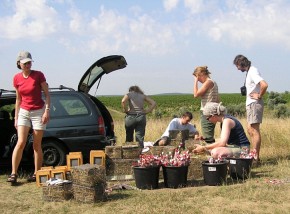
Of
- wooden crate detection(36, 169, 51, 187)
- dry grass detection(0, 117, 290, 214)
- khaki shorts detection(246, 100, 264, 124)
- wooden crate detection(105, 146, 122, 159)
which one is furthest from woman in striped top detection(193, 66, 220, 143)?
wooden crate detection(36, 169, 51, 187)

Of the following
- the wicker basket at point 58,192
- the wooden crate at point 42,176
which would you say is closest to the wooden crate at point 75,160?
the wooden crate at point 42,176

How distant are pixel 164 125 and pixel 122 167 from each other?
7000 mm

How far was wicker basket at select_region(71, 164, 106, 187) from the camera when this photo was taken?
18.0ft

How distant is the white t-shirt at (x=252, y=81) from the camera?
7.71 metres

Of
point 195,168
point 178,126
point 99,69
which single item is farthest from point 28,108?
point 178,126

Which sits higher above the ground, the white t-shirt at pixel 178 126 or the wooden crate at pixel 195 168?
the white t-shirt at pixel 178 126

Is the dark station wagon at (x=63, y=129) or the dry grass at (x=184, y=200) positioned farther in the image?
the dark station wagon at (x=63, y=129)

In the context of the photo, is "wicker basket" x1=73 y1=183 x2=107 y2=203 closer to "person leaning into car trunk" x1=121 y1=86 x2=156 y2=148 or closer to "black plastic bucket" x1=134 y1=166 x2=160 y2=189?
"black plastic bucket" x1=134 y1=166 x2=160 y2=189

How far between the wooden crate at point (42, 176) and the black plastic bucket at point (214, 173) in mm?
2258

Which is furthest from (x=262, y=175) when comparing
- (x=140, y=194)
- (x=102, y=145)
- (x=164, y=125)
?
(x=164, y=125)

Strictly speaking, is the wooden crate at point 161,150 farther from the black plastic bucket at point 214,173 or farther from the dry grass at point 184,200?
the black plastic bucket at point 214,173

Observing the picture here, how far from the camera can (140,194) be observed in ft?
19.2

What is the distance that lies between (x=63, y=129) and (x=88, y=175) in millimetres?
2341

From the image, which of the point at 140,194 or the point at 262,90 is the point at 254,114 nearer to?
the point at 262,90
